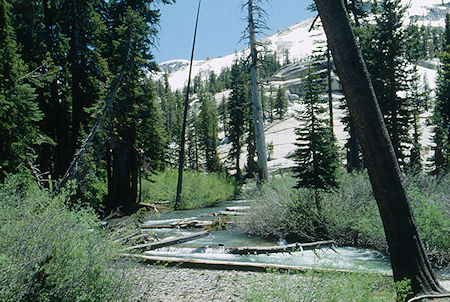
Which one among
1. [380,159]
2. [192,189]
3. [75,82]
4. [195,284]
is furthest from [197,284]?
[192,189]

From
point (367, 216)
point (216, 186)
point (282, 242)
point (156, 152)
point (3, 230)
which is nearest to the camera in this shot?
point (3, 230)

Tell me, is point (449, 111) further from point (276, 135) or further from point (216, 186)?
point (276, 135)

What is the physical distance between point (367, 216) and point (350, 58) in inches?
209

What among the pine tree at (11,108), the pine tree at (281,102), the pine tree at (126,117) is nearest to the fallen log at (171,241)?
the pine tree at (11,108)

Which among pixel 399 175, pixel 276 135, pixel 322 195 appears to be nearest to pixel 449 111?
pixel 322 195

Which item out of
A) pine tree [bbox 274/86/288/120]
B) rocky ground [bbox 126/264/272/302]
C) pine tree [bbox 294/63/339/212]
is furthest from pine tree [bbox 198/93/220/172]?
rocky ground [bbox 126/264/272/302]

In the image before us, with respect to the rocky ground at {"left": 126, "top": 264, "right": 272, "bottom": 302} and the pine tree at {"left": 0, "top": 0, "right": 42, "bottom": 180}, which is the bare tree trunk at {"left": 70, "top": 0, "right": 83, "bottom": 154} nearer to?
the pine tree at {"left": 0, "top": 0, "right": 42, "bottom": 180}

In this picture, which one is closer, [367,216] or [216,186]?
[367,216]

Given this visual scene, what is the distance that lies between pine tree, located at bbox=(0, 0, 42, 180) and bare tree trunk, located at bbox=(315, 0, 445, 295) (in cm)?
863

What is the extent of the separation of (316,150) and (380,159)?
222 inches

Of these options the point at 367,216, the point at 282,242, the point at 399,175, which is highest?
the point at 399,175

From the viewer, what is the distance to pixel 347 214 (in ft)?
28.9

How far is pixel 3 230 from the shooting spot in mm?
3098

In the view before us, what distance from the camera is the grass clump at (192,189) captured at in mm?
21844
